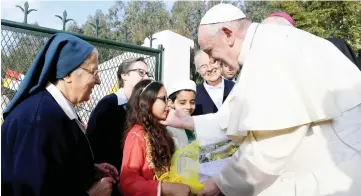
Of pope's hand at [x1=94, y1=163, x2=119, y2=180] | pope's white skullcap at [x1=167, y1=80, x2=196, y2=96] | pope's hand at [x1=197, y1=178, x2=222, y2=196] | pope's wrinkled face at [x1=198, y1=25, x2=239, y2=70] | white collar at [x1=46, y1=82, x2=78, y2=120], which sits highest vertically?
pope's wrinkled face at [x1=198, y1=25, x2=239, y2=70]

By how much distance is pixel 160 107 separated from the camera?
3.63 m

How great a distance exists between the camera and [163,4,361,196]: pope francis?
2082 mm

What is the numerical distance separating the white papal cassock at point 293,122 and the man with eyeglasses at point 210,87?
8.89ft

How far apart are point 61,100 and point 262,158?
1.20 meters

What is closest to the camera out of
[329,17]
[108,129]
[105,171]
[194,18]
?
[105,171]

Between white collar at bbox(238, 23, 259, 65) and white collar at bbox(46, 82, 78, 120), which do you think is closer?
white collar at bbox(238, 23, 259, 65)

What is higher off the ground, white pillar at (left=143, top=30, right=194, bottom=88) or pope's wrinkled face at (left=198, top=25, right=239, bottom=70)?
pope's wrinkled face at (left=198, top=25, right=239, bottom=70)

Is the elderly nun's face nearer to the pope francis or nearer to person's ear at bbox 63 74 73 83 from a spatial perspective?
person's ear at bbox 63 74 73 83

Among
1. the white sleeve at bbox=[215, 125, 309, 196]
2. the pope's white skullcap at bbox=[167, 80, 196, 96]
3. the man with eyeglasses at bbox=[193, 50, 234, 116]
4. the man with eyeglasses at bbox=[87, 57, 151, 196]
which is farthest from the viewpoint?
the man with eyeglasses at bbox=[193, 50, 234, 116]

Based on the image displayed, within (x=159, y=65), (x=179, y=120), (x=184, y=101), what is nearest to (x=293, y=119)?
(x=179, y=120)

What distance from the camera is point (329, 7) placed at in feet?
62.5

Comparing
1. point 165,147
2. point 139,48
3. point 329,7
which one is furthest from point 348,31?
point 165,147

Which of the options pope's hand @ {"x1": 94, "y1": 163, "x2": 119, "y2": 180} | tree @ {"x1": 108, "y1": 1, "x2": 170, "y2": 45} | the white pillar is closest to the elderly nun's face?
pope's hand @ {"x1": 94, "y1": 163, "x2": 119, "y2": 180}

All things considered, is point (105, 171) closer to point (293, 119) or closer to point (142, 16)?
point (293, 119)
